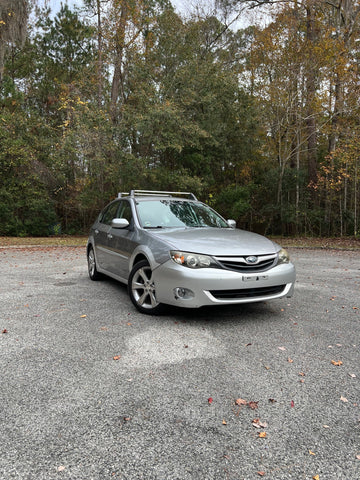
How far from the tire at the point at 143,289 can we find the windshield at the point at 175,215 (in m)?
0.75

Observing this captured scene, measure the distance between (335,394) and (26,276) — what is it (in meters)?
6.76

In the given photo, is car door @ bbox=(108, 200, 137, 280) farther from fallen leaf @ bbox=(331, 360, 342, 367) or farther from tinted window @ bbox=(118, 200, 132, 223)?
fallen leaf @ bbox=(331, 360, 342, 367)

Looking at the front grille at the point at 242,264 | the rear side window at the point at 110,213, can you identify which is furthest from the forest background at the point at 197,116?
the front grille at the point at 242,264

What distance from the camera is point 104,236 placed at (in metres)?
6.28

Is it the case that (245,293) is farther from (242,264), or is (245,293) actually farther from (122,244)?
(122,244)

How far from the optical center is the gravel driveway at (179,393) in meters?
1.98

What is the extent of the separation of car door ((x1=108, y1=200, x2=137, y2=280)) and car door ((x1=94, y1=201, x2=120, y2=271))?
157 millimetres

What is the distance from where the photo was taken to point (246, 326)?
14.1ft

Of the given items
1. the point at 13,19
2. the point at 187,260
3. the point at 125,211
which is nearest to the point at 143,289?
the point at 187,260

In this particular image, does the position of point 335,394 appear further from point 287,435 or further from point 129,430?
point 129,430

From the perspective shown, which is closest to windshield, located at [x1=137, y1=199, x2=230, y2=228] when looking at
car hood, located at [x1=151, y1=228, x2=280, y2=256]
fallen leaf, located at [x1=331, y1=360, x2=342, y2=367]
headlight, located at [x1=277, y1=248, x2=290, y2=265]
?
car hood, located at [x1=151, y1=228, x2=280, y2=256]

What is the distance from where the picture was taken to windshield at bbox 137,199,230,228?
17.6 ft

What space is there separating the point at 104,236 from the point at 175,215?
4.75 ft

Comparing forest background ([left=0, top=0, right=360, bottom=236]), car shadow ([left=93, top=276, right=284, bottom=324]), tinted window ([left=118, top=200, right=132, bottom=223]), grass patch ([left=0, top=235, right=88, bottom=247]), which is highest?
forest background ([left=0, top=0, right=360, bottom=236])
